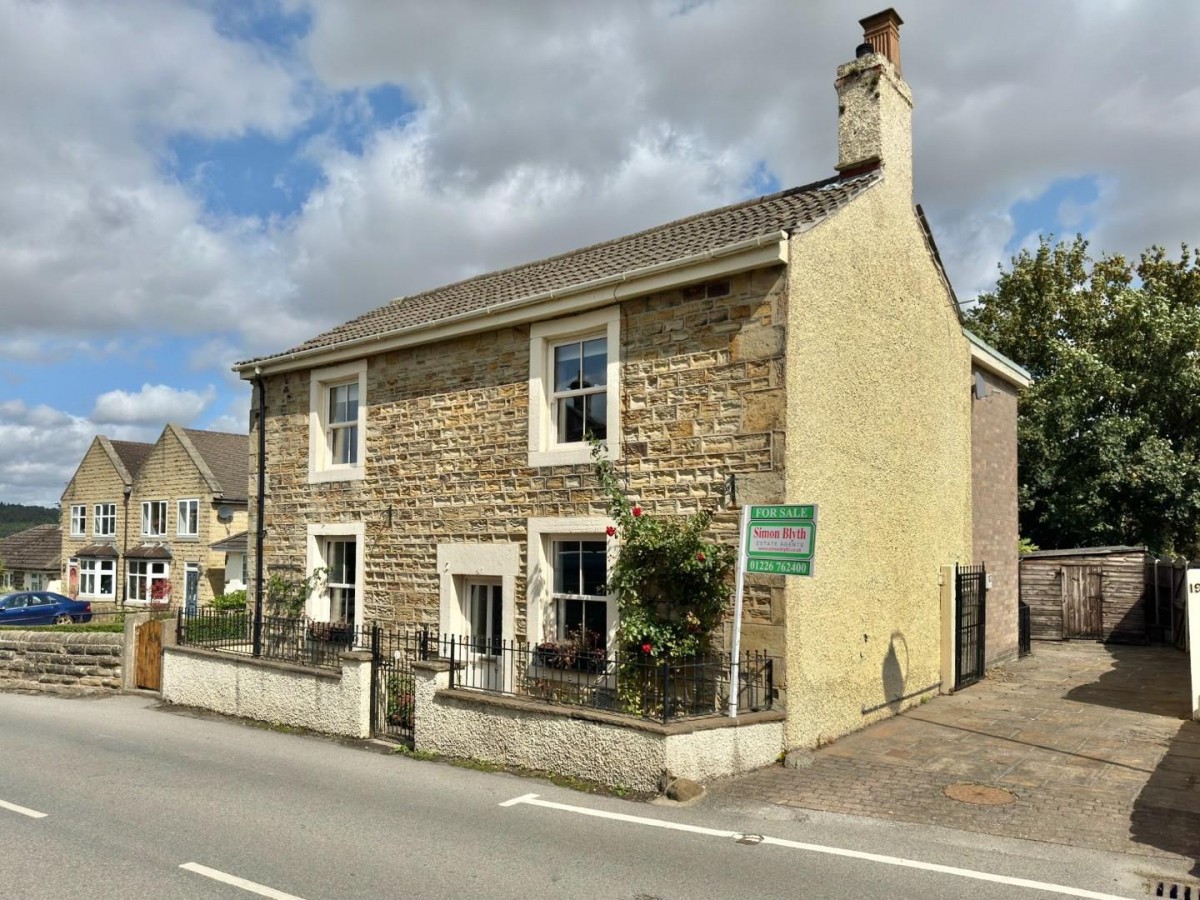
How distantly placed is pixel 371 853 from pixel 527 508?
239 inches

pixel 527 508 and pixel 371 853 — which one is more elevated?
pixel 527 508

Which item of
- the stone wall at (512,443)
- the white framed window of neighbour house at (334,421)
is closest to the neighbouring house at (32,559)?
the stone wall at (512,443)

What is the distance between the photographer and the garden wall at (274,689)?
1184 cm

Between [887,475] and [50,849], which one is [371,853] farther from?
[887,475]

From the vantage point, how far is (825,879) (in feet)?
21.2

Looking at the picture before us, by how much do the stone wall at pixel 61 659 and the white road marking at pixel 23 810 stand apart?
817 cm

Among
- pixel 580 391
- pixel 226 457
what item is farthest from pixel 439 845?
pixel 226 457

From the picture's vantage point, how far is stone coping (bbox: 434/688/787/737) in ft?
29.2

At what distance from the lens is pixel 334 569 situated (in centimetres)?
1569

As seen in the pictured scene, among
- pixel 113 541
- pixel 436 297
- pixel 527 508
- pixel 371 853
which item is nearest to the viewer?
pixel 371 853

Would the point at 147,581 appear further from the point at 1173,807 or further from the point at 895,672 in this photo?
the point at 1173,807

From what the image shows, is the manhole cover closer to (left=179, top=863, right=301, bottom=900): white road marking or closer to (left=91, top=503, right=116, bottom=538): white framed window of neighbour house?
(left=179, top=863, right=301, bottom=900): white road marking

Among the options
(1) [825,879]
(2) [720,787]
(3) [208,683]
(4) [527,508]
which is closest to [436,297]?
(4) [527,508]

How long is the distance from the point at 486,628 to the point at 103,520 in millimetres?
34943
